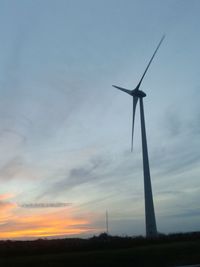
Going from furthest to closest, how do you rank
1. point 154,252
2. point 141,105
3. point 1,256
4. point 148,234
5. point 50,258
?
point 141,105 < point 148,234 < point 1,256 < point 154,252 < point 50,258

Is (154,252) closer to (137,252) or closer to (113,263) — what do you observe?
(137,252)

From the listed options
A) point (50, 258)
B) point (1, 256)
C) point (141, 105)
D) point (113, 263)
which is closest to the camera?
point (113, 263)

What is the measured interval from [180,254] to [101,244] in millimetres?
10638

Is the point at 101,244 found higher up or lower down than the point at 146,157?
lower down

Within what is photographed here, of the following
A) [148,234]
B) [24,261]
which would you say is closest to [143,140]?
[148,234]

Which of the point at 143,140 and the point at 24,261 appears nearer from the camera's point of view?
the point at 24,261

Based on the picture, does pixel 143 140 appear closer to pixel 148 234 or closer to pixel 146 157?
pixel 146 157

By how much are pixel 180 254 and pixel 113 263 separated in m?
5.72

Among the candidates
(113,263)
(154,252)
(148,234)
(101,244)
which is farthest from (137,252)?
(148,234)

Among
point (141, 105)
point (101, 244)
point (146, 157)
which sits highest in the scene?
point (141, 105)

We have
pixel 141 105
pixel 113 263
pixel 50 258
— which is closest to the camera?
pixel 113 263

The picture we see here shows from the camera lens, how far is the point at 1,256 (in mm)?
36594

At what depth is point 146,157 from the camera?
6138 centimetres

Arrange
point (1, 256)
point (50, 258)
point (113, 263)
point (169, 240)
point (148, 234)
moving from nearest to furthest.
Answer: point (113, 263) < point (50, 258) < point (1, 256) < point (169, 240) < point (148, 234)
